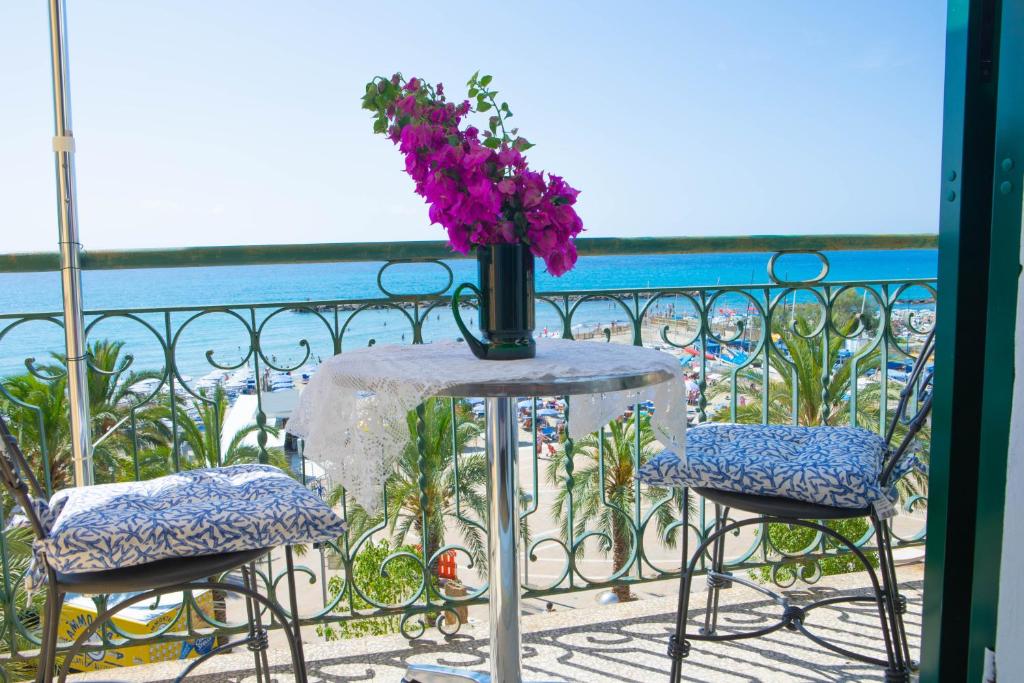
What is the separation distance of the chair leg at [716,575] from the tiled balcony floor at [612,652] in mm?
73

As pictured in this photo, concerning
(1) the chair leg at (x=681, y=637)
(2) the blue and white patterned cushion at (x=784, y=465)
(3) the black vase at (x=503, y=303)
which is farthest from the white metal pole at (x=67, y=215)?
(1) the chair leg at (x=681, y=637)

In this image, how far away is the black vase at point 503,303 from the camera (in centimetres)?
137

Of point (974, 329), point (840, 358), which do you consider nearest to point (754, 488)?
point (974, 329)

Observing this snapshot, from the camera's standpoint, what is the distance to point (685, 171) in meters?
46.6

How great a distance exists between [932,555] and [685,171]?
4786 cm

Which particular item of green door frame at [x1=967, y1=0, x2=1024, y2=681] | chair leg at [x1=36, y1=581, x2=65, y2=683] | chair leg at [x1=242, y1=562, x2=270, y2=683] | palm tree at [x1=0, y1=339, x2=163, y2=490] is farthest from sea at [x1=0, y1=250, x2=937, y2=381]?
green door frame at [x1=967, y1=0, x2=1024, y2=681]

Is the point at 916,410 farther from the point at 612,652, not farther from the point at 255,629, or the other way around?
the point at 255,629

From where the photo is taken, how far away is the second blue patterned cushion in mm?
1440

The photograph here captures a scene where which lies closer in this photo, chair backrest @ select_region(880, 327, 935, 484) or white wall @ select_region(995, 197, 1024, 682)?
white wall @ select_region(995, 197, 1024, 682)

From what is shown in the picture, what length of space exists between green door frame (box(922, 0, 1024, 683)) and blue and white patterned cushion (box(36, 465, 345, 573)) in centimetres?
97

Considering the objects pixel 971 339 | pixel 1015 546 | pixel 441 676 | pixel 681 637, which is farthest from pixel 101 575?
pixel 971 339

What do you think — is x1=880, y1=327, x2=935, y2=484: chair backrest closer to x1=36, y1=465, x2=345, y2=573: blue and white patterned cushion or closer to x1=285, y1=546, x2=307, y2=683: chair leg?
x1=36, y1=465, x2=345, y2=573: blue and white patterned cushion

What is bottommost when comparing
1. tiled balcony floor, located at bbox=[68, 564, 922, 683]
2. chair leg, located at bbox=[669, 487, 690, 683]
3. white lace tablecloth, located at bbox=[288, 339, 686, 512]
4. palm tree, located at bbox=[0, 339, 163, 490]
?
palm tree, located at bbox=[0, 339, 163, 490]

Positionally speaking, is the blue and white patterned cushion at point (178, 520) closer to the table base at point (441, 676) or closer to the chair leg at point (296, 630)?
the chair leg at point (296, 630)
